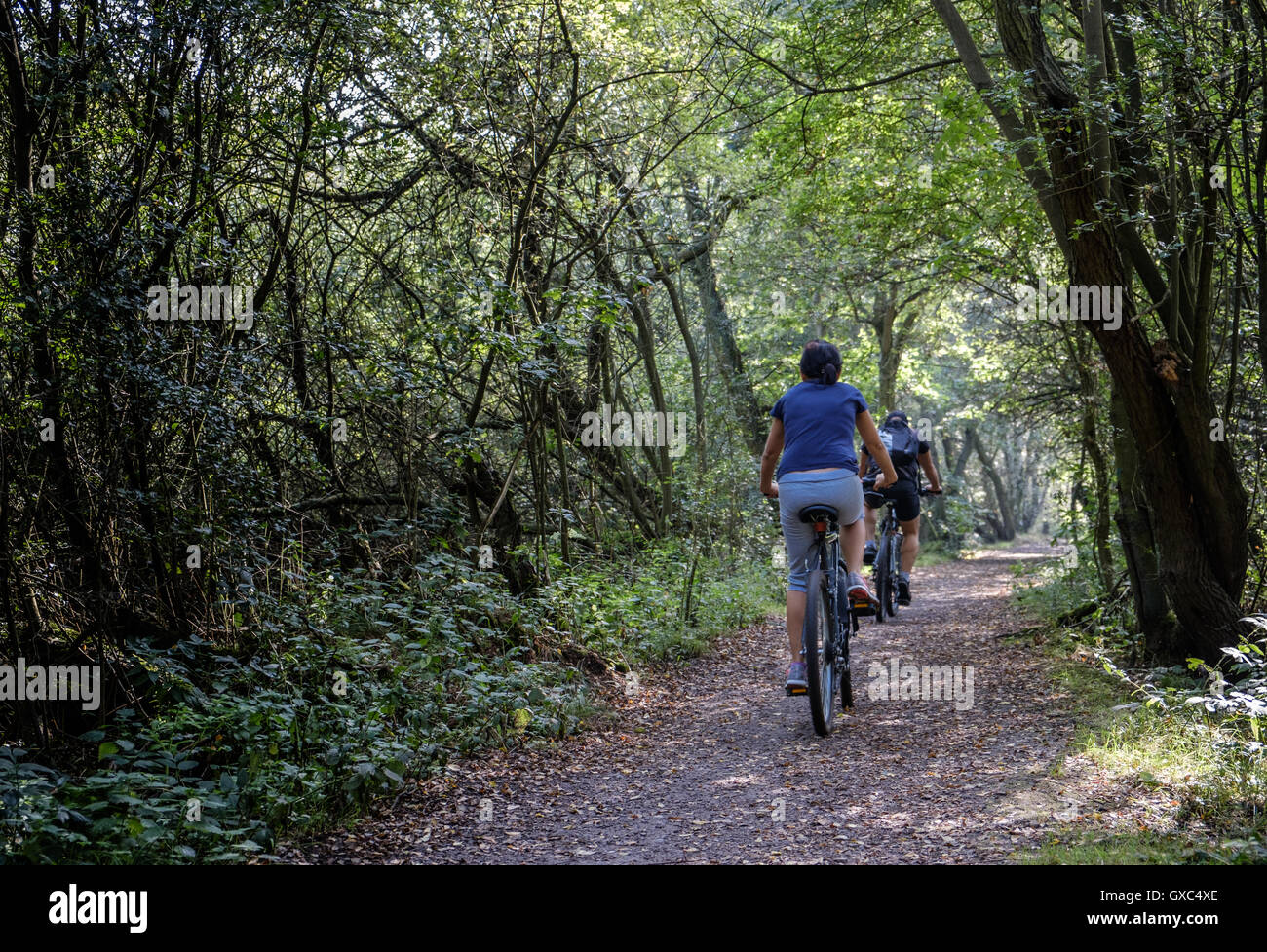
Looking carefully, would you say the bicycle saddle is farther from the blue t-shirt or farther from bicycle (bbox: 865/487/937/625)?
bicycle (bbox: 865/487/937/625)

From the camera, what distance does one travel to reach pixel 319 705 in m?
5.16

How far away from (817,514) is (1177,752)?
2.28 meters

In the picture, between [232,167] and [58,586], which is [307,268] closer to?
[232,167]

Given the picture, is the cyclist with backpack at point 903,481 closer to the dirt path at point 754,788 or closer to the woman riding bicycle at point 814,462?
the dirt path at point 754,788

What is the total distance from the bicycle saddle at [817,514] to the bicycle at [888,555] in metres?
4.21

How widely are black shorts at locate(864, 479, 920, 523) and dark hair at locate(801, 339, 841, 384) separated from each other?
13.6ft

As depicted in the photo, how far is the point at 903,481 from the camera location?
980 cm

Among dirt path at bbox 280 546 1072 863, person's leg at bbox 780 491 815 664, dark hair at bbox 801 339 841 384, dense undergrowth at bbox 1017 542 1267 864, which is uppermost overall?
dark hair at bbox 801 339 841 384

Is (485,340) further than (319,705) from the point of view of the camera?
Yes

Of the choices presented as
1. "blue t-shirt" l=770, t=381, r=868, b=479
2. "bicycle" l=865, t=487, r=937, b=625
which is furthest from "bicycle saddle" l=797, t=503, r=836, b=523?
"bicycle" l=865, t=487, r=937, b=625

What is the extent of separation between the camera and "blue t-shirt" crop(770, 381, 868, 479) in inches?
227

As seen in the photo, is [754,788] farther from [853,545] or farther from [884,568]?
[884,568]

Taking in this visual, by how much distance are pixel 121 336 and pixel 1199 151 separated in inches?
254
